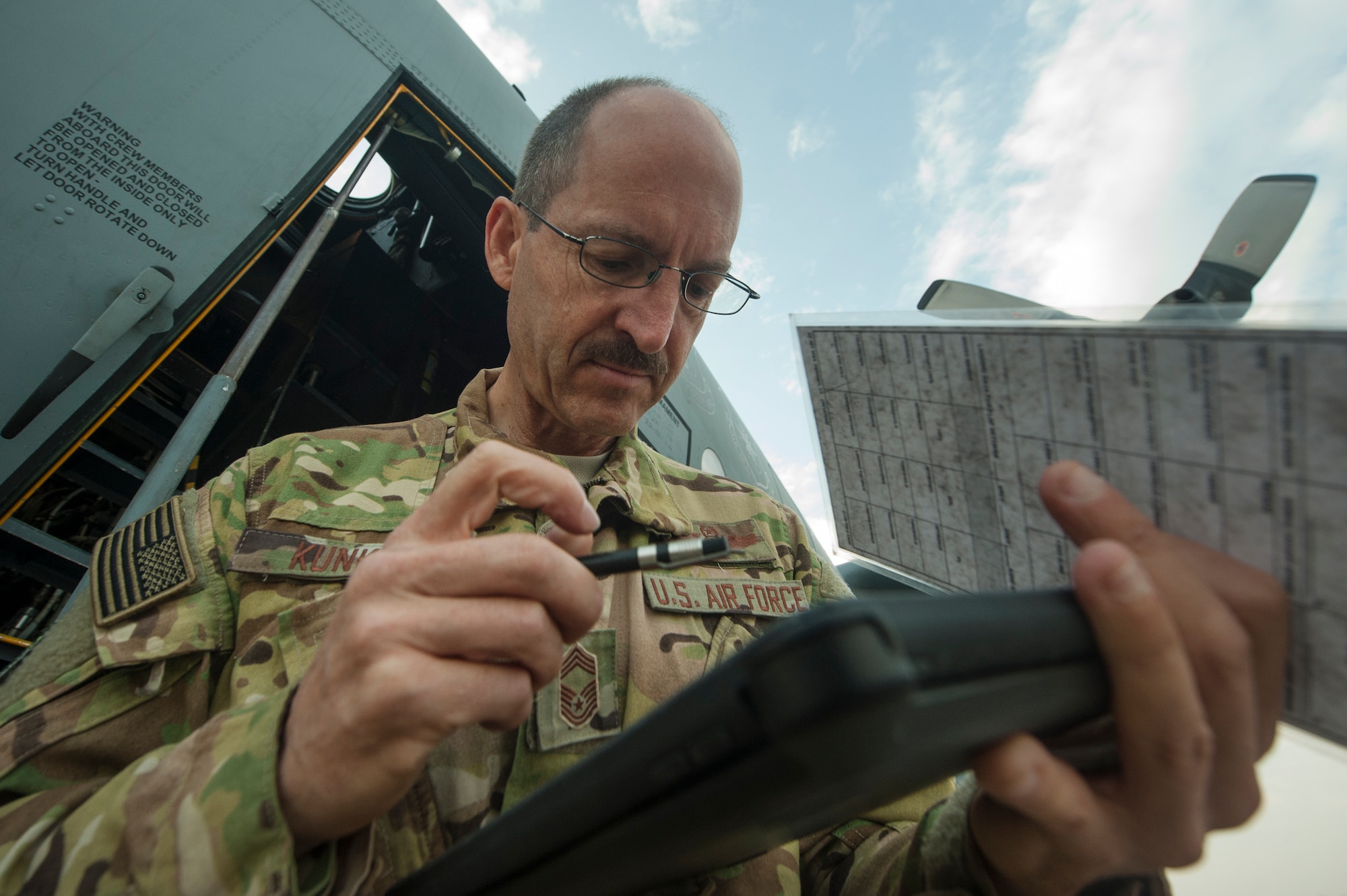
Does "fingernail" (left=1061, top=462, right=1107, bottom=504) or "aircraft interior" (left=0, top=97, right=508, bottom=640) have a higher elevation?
"aircraft interior" (left=0, top=97, right=508, bottom=640)

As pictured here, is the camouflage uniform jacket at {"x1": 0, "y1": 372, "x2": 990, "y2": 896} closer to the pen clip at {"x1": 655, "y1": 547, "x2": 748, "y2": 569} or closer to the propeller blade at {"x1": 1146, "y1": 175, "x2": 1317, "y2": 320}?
the pen clip at {"x1": 655, "y1": 547, "x2": 748, "y2": 569}

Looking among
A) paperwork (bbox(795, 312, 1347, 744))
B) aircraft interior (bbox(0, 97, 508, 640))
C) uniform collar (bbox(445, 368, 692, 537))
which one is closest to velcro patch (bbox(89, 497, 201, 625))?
uniform collar (bbox(445, 368, 692, 537))

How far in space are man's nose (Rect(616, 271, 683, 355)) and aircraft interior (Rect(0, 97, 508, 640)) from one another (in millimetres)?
1919

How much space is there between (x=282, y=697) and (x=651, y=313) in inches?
37.0

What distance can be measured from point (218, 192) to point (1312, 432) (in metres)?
2.96

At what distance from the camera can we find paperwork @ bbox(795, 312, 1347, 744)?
459mm

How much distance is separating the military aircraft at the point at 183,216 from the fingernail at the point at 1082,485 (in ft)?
7.24

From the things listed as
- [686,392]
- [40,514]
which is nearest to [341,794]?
[40,514]

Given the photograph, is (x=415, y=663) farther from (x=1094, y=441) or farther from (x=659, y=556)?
(x=1094, y=441)

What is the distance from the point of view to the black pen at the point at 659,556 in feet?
2.25

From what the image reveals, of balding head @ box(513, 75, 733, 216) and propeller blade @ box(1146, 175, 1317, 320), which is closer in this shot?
propeller blade @ box(1146, 175, 1317, 320)

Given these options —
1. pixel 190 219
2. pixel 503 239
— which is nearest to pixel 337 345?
pixel 190 219

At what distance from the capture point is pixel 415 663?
1.83 ft

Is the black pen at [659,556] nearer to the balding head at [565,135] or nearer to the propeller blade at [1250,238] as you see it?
the propeller blade at [1250,238]
